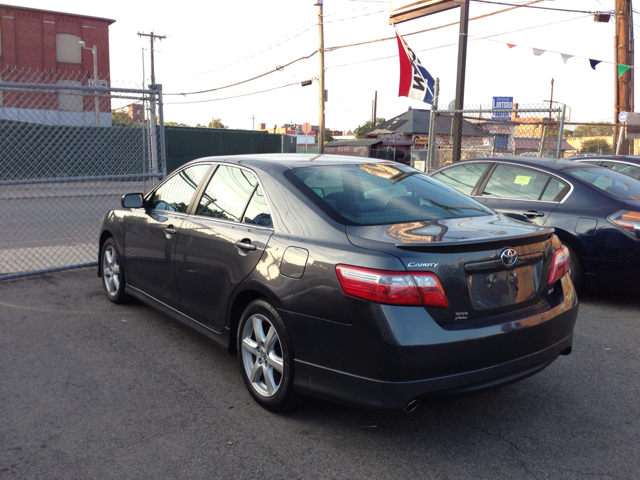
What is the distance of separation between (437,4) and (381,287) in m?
14.4

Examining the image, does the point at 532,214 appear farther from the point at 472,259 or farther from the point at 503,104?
the point at 503,104

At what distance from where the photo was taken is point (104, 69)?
4619cm

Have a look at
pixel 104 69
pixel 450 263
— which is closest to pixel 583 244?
pixel 450 263

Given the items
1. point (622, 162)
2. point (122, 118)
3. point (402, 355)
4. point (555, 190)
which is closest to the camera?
point (402, 355)

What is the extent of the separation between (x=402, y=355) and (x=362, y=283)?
1.33 feet

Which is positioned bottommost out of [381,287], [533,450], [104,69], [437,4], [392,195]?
[533,450]

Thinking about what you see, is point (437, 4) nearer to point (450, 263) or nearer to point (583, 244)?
point (583, 244)

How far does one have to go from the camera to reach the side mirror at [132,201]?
17.0 feet

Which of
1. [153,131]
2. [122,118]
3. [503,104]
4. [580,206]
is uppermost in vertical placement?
[503,104]

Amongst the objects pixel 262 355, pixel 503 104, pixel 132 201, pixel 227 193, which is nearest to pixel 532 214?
pixel 227 193

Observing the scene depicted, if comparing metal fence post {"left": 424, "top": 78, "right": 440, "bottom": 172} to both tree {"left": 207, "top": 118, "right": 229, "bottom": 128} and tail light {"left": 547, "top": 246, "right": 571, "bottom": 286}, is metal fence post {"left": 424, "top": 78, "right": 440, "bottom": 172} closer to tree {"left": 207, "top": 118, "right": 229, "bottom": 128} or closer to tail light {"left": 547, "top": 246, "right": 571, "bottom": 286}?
tail light {"left": 547, "top": 246, "right": 571, "bottom": 286}

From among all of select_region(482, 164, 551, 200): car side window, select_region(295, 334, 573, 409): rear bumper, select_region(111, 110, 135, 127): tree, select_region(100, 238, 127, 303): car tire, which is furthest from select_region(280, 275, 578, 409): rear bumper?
select_region(111, 110, 135, 127): tree

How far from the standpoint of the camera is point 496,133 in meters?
14.2

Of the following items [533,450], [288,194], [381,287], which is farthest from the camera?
[288,194]
